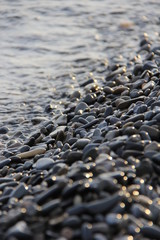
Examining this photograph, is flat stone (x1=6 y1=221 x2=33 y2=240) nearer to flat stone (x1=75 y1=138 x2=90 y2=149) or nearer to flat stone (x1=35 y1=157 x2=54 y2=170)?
flat stone (x1=35 y1=157 x2=54 y2=170)

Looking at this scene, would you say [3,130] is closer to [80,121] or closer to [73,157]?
[80,121]

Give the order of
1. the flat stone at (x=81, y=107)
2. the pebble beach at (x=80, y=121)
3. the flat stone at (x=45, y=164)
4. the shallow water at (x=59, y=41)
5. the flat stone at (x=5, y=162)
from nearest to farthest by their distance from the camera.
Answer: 1. the pebble beach at (x=80, y=121)
2. the flat stone at (x=45, y=164)
3. the flat stone at (x=5, y=162)
4. the flat stone at (x=81, y=107)
5. the shallow water at (x=59, y=41)

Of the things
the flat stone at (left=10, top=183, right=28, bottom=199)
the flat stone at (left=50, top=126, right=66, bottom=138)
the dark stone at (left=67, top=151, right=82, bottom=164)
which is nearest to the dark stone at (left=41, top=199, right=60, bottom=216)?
the flat stone at (left=10, top=183, right=28, bottom=199)

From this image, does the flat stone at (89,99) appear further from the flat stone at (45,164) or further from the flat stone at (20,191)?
the flat stone at (20,191)

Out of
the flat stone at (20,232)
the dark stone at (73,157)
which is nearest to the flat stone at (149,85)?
the dark stone at (73,157)

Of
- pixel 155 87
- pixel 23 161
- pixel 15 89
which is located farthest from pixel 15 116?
pixel 155 87

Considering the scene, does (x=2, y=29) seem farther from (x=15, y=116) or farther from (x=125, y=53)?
(x=15, y=116)
